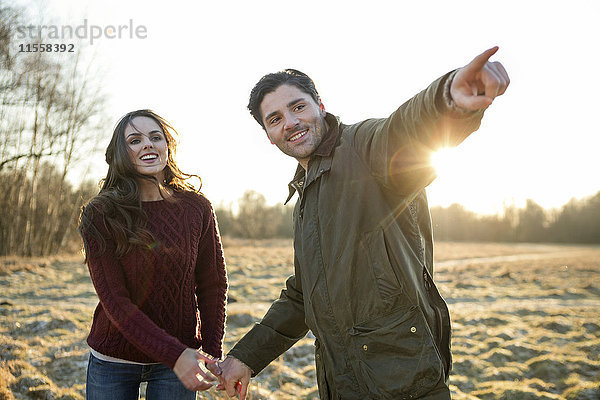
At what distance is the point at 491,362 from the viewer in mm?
6828

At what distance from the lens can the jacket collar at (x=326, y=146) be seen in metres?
2.07

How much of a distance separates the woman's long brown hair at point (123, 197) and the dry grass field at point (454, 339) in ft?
8.69

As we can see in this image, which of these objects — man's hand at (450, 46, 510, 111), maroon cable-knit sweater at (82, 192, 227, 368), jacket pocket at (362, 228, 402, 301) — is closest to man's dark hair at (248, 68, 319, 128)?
maroon cable-knit sweater at (82, 192, 227, 368)

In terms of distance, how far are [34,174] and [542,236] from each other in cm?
5591

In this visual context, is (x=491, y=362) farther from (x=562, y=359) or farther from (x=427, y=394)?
(x=427, y=394)

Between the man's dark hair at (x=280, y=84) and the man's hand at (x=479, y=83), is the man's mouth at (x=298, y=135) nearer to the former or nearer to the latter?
the man's dark hair at (x=280, y=84)

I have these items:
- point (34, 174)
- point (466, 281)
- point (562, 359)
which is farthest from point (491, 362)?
point (34, 174)

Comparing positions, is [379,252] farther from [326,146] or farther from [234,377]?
[234,377]

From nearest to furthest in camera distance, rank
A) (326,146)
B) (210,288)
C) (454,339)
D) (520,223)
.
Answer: (326,146)
(210,288)
(454,339)
(520,223)

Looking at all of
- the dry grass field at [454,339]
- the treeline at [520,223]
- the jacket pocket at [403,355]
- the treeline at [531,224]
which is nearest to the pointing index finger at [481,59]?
the jacket pocket at [403,355]

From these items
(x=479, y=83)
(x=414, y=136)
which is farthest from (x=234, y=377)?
(x=479, y=83)

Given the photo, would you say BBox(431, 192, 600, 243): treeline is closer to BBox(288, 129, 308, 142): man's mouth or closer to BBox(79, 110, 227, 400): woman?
BBox(79, 110, 227, 400): woman

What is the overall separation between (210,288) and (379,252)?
132cm

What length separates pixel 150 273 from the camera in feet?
8.03
